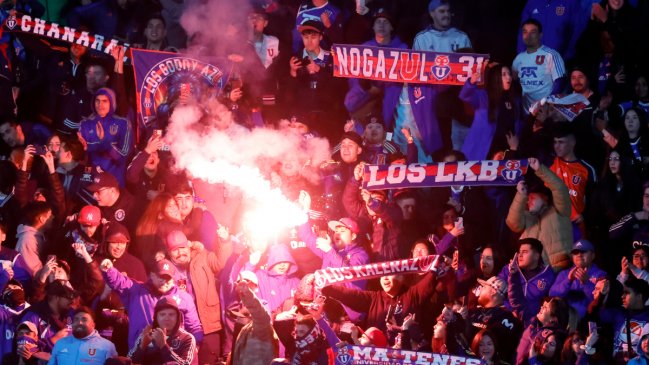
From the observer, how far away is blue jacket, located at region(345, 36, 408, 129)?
51.6ft

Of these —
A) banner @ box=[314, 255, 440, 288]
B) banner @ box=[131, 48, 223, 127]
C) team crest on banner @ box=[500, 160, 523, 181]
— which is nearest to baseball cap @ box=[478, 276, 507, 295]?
banner @ box=[314, 255, 440, 288]

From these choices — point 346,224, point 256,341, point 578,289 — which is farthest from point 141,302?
point 578,289

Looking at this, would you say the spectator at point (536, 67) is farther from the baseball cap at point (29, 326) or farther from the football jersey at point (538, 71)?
the baseball cap at point (29, 326)

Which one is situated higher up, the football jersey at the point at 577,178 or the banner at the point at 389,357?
the football jersey at the point at 577,178

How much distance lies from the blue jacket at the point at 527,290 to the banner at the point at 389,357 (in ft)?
3.17

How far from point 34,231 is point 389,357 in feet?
13.2

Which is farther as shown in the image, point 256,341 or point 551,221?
point 551,221

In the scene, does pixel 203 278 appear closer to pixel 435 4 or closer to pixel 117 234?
pixel 117 234

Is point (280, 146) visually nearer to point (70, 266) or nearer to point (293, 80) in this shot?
point (293, 80)

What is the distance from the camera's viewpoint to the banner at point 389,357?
1241 cm

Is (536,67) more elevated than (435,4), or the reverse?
(435,4)

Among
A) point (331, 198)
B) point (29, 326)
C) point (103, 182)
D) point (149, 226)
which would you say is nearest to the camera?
point (29, 326)

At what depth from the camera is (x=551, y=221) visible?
1397 centimetres

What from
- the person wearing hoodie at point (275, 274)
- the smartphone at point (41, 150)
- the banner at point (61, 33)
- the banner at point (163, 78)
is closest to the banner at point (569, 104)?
the person wearing hoodie at point (275, 274)
